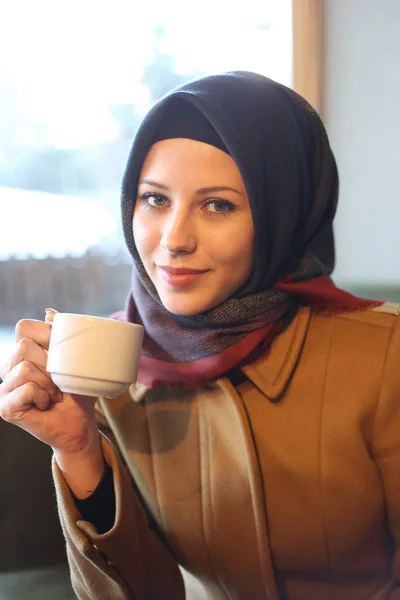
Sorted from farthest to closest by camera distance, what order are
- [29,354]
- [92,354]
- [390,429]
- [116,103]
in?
[116,103], [390,429], [29,354], [92,354]

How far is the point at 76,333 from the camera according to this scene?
27.1 inches

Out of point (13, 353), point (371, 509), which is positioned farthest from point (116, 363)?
point (371, 509)

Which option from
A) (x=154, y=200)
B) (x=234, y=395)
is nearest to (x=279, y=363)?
(x=234, y=395)

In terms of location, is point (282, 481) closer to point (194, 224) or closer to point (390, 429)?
point (390, 429)

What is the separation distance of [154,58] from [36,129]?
36cm

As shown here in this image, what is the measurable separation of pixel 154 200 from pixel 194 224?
85 mm

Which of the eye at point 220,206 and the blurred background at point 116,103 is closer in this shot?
the eye at point 220,206

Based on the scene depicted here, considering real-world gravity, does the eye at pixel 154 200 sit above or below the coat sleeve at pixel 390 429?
above

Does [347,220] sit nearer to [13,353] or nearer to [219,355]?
[219,355]

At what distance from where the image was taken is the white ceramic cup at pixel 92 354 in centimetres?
68

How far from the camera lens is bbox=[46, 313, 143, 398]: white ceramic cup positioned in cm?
68

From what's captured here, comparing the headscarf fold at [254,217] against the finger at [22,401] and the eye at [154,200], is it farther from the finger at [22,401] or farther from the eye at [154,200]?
the finger at [22,401]

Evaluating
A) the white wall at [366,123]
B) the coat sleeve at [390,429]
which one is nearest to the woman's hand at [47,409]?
the coat sleeve at [390,429]

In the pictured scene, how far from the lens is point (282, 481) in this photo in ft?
2.96
